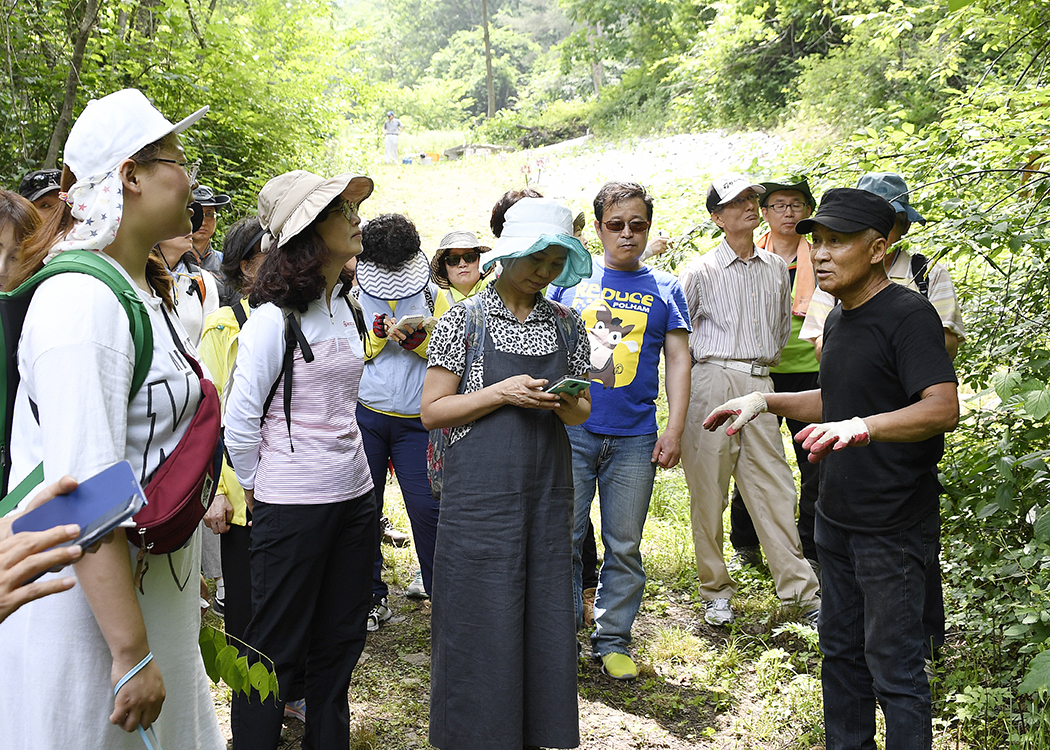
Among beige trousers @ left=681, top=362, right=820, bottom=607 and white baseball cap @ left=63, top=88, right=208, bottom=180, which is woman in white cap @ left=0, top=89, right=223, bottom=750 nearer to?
white baseball cap @ left=63, top=88, right=208, bottom=180

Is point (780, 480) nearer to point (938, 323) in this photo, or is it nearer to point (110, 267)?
point (938, 323)

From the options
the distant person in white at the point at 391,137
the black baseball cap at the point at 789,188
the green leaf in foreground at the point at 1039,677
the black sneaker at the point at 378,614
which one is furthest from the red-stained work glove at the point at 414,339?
the distant person in white at the point at 391,137

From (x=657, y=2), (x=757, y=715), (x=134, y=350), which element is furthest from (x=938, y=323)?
(x=657, y=2)

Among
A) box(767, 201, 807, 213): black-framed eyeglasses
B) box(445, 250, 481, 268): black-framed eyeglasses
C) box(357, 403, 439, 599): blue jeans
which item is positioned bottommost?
box(357, 403, 439, 599): blue jeans

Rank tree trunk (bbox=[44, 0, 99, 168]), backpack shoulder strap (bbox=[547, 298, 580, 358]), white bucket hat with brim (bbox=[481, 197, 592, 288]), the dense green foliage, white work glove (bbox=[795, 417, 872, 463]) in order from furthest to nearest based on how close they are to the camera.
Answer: the dense green foliage → tree trunk (bbox=[44, 0, 99, 168]) → backpack shoulder strap (bbox=[547, 298, 580, 358]) → white bucket hat with brim (bbox=[481, 197, 592, 288]) → white work glove (bbox=[795, 417, 872, 463])

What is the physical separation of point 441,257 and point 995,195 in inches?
120

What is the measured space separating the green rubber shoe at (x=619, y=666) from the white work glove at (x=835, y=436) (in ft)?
6.20

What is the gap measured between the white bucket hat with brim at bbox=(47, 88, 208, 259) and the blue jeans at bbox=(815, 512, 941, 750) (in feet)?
7.62

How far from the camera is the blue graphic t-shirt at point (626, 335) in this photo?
12.5ft

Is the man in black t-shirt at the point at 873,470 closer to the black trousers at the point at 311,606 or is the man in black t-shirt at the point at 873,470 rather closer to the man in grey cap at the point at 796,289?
the black trousers at the point at 311,606

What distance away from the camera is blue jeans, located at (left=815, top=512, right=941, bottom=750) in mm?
2475

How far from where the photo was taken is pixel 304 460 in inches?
103

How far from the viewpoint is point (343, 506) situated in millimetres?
2682

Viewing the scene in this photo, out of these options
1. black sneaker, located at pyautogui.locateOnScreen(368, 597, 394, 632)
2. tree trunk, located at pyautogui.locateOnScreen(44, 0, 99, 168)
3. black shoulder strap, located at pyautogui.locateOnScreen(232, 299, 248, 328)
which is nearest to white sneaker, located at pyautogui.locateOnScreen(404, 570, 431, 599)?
black sneaker, located at pyautogui.locateOnScreen(368, 597, 394, 632)
